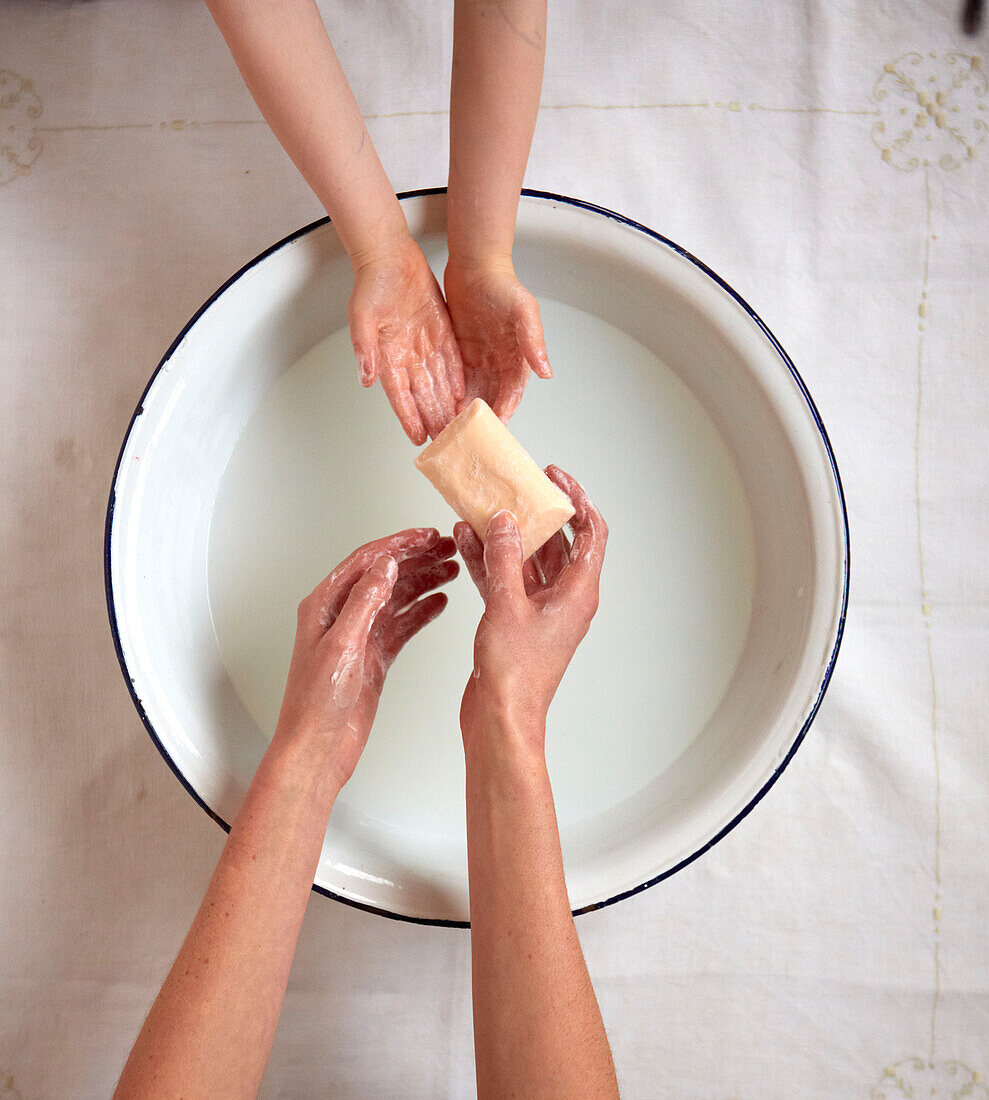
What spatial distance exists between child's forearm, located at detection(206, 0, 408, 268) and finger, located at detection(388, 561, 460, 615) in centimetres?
25

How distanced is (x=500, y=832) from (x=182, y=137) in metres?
0.69

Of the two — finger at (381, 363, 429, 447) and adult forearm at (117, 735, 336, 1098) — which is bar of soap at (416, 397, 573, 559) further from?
adult forearm at (117, 735, 336, 1098)

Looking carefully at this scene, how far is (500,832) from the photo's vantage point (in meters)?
0.58

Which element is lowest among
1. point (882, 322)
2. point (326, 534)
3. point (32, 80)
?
point (326, 534)

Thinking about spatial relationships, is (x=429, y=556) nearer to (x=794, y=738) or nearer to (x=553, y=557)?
(x=553, y=557)

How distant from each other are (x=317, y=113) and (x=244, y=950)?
612 millimetres

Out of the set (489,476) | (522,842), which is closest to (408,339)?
(489,476)

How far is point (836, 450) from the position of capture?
77cm

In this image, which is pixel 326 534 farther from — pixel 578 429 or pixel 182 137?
pixel 182 137

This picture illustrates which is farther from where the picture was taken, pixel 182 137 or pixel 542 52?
pixel 182 137

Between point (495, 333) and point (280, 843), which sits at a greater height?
point (495, 333)

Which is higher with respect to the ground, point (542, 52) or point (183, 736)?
point (542, 52)

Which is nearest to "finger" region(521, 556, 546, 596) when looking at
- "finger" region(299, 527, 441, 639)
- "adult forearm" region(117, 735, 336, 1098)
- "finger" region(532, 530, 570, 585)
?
"finger" region(532, 530, 570, 585)

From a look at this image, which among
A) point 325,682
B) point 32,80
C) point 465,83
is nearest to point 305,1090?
point 325,682
